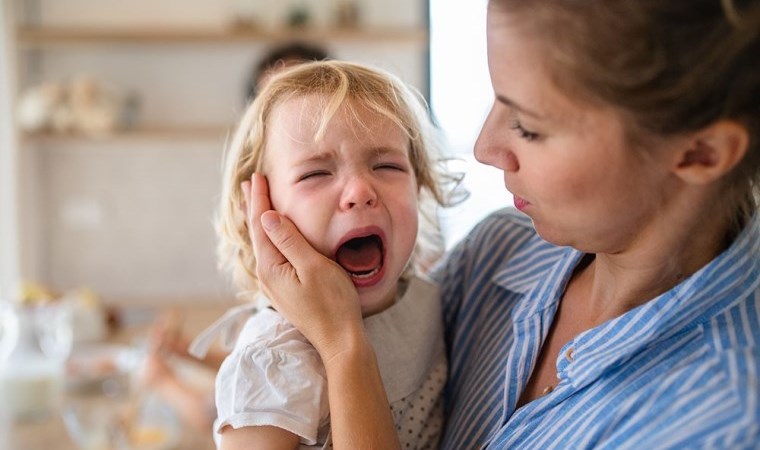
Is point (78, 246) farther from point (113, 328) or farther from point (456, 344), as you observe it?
point (456, 344)

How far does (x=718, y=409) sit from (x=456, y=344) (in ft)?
1.67

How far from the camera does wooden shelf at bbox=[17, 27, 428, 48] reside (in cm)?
405

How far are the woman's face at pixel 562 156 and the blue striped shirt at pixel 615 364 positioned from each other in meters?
0.10

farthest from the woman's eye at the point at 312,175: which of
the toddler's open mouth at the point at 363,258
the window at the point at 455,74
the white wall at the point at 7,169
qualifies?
the white wall at the point at 7,169

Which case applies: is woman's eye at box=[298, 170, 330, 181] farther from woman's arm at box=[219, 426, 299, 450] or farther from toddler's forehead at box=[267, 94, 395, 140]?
woman's arm at box=[219, 426, 299, 450]

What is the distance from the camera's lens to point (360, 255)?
1.07m

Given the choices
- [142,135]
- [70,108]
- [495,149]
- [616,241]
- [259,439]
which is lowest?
[142,135]

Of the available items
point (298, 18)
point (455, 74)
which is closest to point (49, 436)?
point (298, 18)

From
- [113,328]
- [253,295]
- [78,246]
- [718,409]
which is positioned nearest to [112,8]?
[78,246]

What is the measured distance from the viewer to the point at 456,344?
115 cm

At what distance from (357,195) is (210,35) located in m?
3.35

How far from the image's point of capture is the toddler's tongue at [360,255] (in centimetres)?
105

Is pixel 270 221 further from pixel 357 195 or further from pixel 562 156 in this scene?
pixel 562 156

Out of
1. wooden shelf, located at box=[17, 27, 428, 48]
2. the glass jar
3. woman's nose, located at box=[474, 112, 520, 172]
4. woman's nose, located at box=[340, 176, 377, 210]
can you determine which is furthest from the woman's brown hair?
wooden shelf, located at box=[17, 27, 428, 48]
